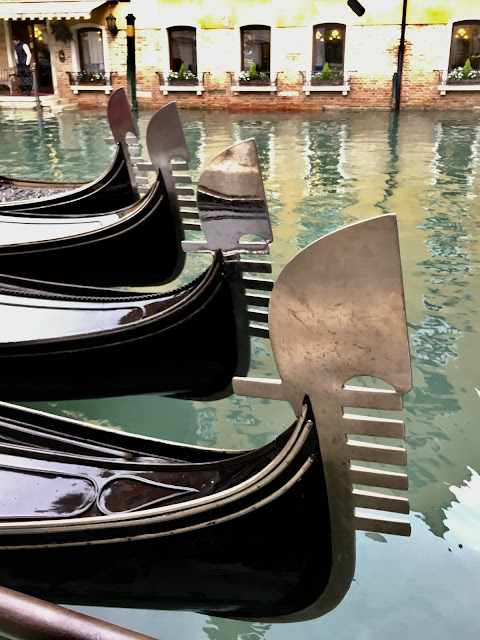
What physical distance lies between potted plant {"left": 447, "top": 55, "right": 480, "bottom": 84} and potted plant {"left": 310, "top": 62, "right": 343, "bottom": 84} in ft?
4.26

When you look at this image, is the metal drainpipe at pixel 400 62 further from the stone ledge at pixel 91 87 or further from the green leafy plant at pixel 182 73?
the stone ledge at pixel 91 87

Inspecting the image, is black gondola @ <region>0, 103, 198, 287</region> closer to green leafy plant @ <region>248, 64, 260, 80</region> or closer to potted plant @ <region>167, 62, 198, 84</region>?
green leafy plant @ <region>248, 64, 260, 80</region>

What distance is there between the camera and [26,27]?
30.7 feet

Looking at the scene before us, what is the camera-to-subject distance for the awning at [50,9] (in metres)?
8.41

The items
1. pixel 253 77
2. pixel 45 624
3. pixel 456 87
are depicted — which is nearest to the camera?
pixel 45 624

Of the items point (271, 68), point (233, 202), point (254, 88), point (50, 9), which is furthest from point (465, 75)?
point (233, 202)

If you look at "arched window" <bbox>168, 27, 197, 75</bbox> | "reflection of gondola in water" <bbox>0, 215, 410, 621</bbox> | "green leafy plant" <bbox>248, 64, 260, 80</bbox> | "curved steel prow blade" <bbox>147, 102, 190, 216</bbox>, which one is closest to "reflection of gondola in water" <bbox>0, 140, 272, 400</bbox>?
"reflection of gondola in water" <bbox>0, 215, 410, 621</bbox>

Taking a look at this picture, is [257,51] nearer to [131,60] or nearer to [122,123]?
[131,60]

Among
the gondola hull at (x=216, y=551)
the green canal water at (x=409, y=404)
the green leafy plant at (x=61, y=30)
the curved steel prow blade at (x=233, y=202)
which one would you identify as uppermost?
the green leafy plant at (x=61, y=30)

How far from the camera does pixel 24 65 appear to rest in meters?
9.09

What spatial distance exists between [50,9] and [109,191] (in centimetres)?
684

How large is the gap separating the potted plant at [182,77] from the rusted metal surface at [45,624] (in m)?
8.80

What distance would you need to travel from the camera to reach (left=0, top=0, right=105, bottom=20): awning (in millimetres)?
8406

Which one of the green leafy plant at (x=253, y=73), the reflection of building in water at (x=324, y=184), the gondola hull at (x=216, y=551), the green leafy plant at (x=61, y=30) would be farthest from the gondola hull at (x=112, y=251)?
the green leafy plant at (x=61, y=30)
